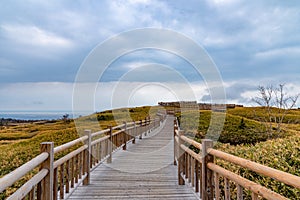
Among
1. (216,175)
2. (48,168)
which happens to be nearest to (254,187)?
(216,175)

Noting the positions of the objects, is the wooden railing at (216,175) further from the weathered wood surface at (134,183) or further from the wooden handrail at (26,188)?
the wooden handrail at (26,188)

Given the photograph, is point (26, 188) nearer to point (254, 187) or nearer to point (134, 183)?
point (254, 187)

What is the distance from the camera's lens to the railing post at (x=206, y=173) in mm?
3357

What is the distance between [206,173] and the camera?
11.1ft

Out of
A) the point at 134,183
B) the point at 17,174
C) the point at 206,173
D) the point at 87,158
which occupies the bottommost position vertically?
the point at 134,183

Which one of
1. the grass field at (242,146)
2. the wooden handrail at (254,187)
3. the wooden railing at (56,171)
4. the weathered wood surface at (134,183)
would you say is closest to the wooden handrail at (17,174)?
the wooden railing at (56,171)

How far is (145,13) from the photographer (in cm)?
986

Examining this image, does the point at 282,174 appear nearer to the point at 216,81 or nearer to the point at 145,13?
the point at 216,81

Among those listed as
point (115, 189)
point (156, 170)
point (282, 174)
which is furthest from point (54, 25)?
point (282, 174)

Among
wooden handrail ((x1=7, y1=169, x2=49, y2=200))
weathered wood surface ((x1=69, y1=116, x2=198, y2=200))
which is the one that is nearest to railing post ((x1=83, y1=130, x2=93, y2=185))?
weathered wood surface ((x1=69, y1=116, x2=198, y2=200))

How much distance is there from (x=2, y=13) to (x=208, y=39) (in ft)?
24.2

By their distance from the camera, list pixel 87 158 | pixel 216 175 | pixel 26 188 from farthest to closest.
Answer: pixel 87 158, pixel 216 175, pixel 26 188

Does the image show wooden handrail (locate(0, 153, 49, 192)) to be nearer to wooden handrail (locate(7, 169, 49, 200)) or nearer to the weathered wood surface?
wooden handrail (locate(7, 169, 49, 200))

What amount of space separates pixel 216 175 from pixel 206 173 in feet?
1.11
